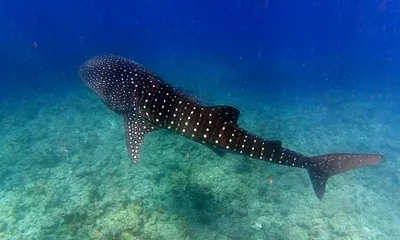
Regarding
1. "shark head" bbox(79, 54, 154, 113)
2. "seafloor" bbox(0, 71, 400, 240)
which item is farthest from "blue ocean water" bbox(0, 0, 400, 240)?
"shark head" bbox(79, 54, 154, 113)

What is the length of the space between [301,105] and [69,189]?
17.3 meters

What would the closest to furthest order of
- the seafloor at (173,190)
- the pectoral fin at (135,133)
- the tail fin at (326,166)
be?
the tail fin at (326,166) → the pectoral fin at (135,133) → the seafloor at (173,190)

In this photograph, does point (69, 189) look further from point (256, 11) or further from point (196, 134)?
point (256, 11)

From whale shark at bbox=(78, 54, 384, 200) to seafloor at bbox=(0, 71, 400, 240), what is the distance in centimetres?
329

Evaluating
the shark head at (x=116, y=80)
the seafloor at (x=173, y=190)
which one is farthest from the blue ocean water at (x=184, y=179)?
the shark head at (x=116, y=80)

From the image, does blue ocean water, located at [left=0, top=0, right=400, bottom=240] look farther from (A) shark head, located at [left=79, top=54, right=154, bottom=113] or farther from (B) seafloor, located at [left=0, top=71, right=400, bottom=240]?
(A) shark head, located at [left=79, top=54, right=154, bottom=113]

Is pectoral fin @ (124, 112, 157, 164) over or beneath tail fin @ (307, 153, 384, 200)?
beneath

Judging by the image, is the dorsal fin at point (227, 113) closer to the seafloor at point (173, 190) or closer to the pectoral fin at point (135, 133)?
the pectoral fin at point (135, 133)

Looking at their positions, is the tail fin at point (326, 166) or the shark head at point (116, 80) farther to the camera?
the shark head at point (116, 80)

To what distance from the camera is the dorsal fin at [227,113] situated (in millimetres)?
5297

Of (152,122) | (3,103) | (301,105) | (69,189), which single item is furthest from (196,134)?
(3,103)

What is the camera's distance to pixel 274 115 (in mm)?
16922

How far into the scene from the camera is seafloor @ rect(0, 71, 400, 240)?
8.30m

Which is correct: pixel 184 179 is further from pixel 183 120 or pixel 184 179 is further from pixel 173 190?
pixel 183 120
